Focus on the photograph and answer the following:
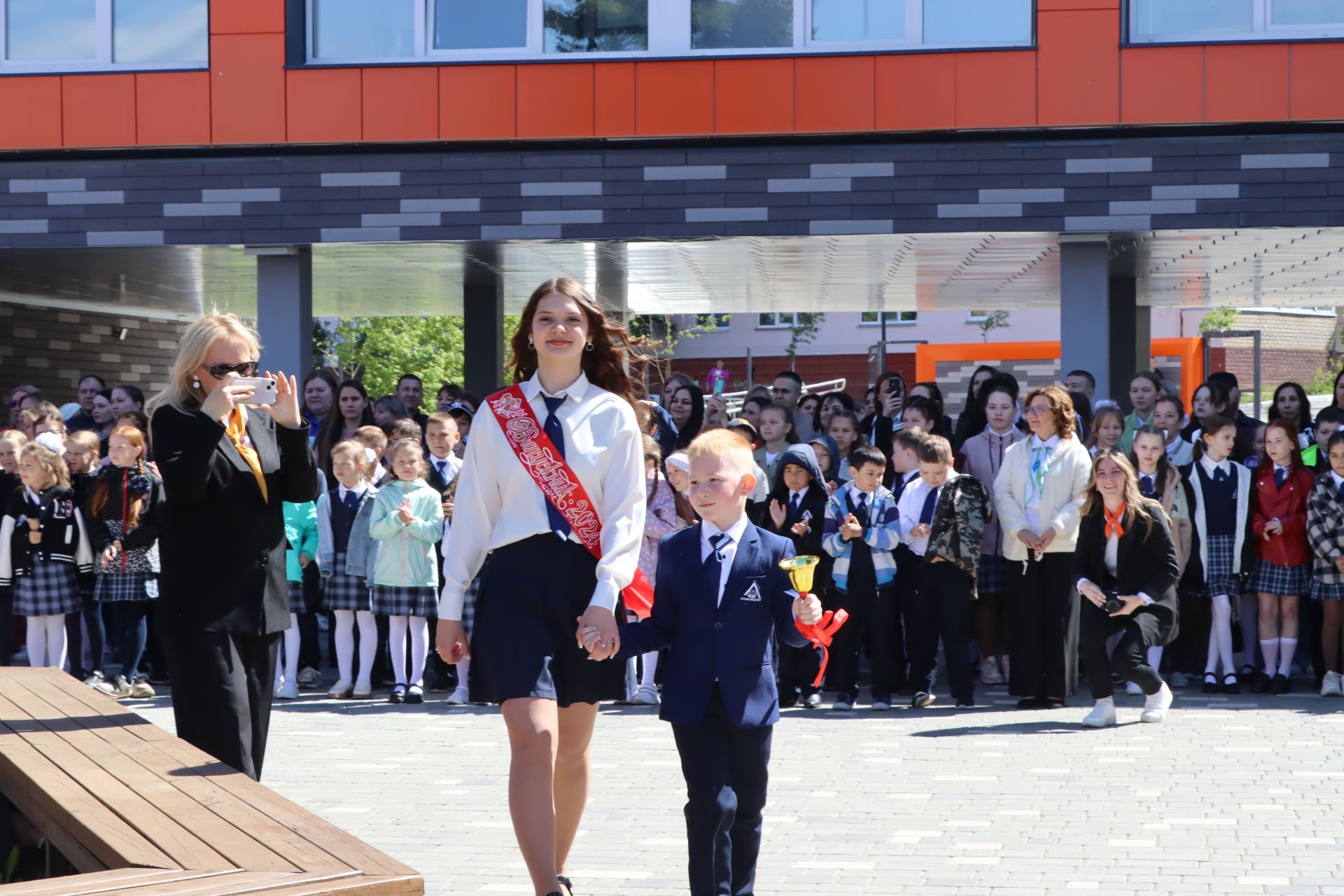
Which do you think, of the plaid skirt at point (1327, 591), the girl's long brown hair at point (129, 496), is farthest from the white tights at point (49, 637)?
the plaid skirt at point (1327, 591)

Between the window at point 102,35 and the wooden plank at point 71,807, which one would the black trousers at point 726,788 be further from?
the window at point 102,35

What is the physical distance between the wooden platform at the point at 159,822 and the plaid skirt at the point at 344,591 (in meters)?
5.16

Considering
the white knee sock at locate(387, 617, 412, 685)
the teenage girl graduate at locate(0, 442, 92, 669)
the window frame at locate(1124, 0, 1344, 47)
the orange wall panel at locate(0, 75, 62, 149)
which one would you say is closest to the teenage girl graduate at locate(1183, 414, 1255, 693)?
the window frame at locate(1124, 0, 1344, 47)

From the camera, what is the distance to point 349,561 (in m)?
10.6

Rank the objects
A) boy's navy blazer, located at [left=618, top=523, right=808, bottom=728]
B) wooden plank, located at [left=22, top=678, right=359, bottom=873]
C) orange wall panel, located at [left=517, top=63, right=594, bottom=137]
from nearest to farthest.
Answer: wooden plank, located at [left=22, top=678, right=359, bottom=873]
boy's navy blazer, located at [left=618, top=523, right=808, bottom=728]
orange wall panel, located at [left=517, top=63, right=594, bottom=137]

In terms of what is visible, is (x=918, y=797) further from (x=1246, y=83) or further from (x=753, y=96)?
(x=1246, y=83)

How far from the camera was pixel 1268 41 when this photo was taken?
11.6 metres

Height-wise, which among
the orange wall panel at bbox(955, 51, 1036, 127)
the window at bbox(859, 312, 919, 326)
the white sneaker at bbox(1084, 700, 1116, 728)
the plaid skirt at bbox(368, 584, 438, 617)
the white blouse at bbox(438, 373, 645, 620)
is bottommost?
the white sneaker at bbox(1084, 700, 1116, 728)

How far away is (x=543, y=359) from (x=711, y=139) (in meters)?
7.48

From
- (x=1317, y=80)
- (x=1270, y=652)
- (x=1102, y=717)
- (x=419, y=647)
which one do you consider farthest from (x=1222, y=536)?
(x=419, y=647)

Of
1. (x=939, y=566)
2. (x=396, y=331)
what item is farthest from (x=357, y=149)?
(x=396, y=331)

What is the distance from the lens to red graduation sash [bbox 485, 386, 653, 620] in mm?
4727

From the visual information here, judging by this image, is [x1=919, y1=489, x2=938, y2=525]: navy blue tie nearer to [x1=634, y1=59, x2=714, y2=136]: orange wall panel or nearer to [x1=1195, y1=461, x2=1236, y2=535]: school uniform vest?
[x1=1195, y1=461, x2=1236, y2=535]: school uniform vest

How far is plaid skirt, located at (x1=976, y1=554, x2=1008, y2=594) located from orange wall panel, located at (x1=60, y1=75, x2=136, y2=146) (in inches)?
290
